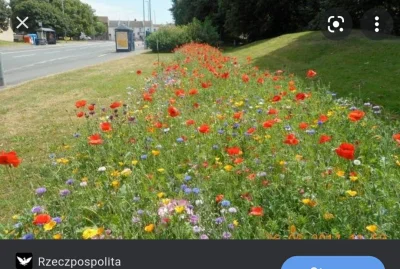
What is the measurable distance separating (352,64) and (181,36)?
20.6m

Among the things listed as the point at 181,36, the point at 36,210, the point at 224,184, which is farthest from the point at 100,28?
the point at 36,210

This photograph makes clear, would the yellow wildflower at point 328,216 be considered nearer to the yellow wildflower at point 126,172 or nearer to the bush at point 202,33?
the yellow wildflower at point 126,172

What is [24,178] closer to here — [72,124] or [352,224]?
[72,124]

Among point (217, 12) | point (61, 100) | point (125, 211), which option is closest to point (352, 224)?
point (125, 211)

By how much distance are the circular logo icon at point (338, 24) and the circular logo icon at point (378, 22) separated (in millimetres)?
688

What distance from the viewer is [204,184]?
8.32ft

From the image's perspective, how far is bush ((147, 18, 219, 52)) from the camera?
29.3 m

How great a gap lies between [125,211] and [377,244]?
1474mm

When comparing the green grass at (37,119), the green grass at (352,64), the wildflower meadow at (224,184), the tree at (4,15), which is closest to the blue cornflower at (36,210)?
the wildflower meadow at (224,184)

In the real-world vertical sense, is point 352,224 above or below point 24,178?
above

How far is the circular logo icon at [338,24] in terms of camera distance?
17178 millimetres

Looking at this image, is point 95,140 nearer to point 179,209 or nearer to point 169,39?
point 179,209

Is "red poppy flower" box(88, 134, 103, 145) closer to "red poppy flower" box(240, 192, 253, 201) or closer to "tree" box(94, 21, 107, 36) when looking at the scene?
"red poppy flower" box(240, 192, 253, 201)

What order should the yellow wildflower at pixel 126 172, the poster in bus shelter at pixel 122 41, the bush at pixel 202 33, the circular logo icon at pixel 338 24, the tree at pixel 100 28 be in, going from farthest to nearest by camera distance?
the tree at pixel 100 28 → the poster in bus shelter at pixel 122 41 → the bush at pixel 202 33 → the circular logo icon at pixel 338 24 → the yellow wildflower at pixel 126 172
